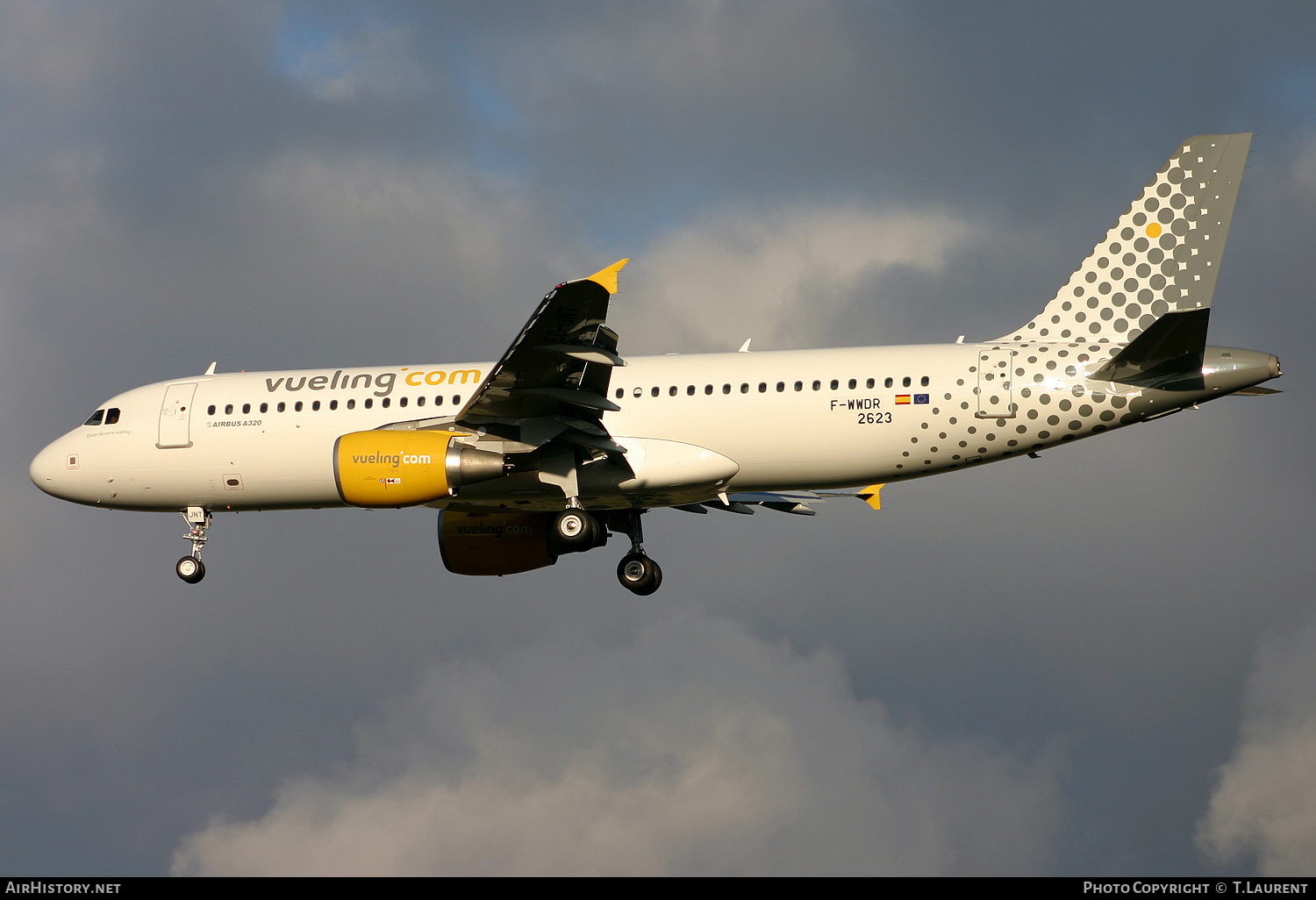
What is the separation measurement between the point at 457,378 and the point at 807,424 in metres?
7.23

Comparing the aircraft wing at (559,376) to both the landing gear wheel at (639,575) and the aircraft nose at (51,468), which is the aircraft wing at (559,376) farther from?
the aircraft nose at (51,468)

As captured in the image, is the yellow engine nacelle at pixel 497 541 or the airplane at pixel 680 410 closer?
the airplane at pixel 680 410

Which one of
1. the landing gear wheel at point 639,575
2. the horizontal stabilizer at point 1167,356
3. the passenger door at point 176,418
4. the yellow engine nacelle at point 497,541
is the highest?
the passenger door at point 176,418

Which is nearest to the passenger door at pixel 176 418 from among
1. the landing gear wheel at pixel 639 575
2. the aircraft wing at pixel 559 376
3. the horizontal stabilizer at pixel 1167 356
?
the aircraft wing at pixel 559 376

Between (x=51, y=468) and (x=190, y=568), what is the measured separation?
12.6ft

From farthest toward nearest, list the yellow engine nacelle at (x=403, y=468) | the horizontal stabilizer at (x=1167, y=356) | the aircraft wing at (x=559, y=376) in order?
the yellow engine nacelle at (x=403, y=468) < the horizontal stabilizer at (x=1167, y=356) < the aircraft wing at (x=559, y=376)

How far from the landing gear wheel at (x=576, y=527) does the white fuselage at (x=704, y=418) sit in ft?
1.89

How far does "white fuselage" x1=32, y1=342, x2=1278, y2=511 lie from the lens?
91.7 feet

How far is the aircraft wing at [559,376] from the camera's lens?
25609 mm

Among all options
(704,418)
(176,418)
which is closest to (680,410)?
(704,418)

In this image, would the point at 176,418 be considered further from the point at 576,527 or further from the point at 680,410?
the point at 680,410

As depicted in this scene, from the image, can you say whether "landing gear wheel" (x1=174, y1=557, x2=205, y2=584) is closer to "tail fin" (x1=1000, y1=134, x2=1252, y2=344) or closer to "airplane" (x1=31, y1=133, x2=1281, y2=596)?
"airplane" (x1=31, y1=133, x2=1281, y2=596)

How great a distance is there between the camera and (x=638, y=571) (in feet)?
106

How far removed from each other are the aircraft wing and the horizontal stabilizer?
8.83m
